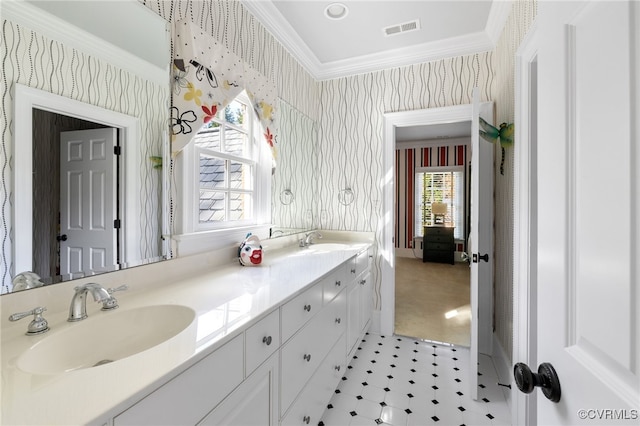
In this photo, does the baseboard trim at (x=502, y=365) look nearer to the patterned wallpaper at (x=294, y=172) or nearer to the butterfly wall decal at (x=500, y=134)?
the butterfly wall decal at (x=500, y=134)

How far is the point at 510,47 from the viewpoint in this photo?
183cm

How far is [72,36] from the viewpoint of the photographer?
98cm

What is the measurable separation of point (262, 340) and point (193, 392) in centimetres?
30

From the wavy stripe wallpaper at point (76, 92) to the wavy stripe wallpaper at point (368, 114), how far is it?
1.86 m

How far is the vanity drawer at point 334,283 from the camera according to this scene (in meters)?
1.58

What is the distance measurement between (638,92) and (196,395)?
3.37 feet

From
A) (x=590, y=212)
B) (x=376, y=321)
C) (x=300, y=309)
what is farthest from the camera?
(x=376, y=321)

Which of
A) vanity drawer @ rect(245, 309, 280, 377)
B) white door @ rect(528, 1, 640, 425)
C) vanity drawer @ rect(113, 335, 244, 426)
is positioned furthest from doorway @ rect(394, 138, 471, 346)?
white door @ rect(528, 1, 640, 425)

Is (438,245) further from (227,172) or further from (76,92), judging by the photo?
(76,92)

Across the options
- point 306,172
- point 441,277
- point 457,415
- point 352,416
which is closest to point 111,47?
point 306,172

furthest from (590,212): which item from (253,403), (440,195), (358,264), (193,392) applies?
(440,195)

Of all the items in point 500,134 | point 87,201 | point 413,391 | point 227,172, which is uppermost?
point 500,134

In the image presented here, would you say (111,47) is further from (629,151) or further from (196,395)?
(629,151)

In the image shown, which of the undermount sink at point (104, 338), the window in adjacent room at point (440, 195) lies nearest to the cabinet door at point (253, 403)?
the undermount sink at point (104, 338)
